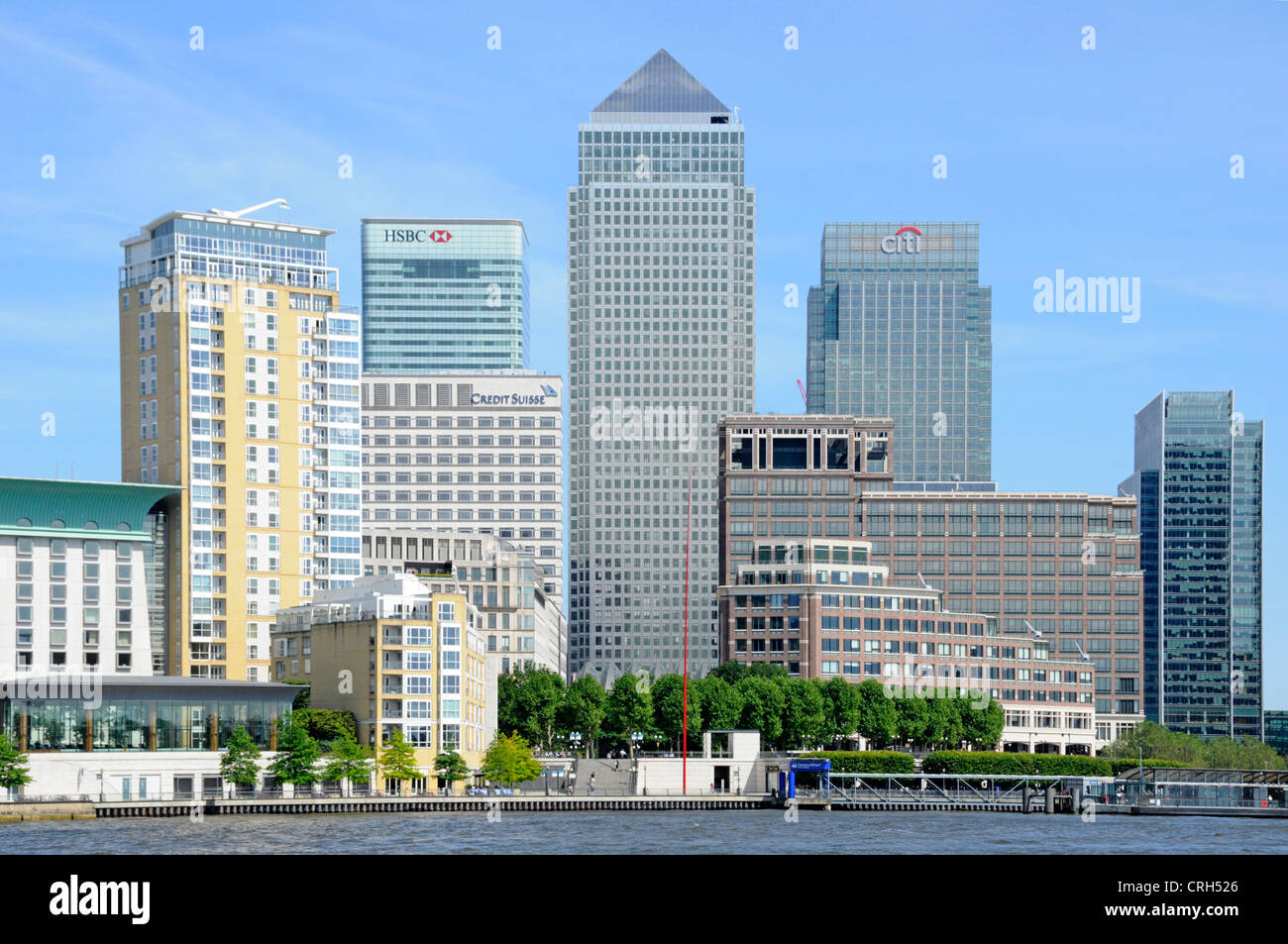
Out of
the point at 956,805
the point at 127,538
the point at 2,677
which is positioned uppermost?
the point at 127,538

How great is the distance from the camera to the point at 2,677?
172250 millimetres

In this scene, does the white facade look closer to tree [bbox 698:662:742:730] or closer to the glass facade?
the glass facade

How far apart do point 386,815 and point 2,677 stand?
57496 millimetres

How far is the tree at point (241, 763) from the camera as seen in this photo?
149m

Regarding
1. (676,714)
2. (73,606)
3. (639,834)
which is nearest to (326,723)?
(73,606)

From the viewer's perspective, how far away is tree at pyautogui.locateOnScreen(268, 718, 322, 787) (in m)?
148

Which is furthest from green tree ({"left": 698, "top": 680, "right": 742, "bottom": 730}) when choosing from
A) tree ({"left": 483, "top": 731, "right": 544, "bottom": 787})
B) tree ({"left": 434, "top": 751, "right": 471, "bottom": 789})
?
tree ({"left": 434, "top": 751, "right": 471, "bottom": 789})

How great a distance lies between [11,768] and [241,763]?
768 inches

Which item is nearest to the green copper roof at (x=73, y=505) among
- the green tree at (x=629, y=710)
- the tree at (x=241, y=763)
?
the tree at (x=241, y=763)

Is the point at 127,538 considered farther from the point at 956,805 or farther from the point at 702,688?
the point at 956,805
